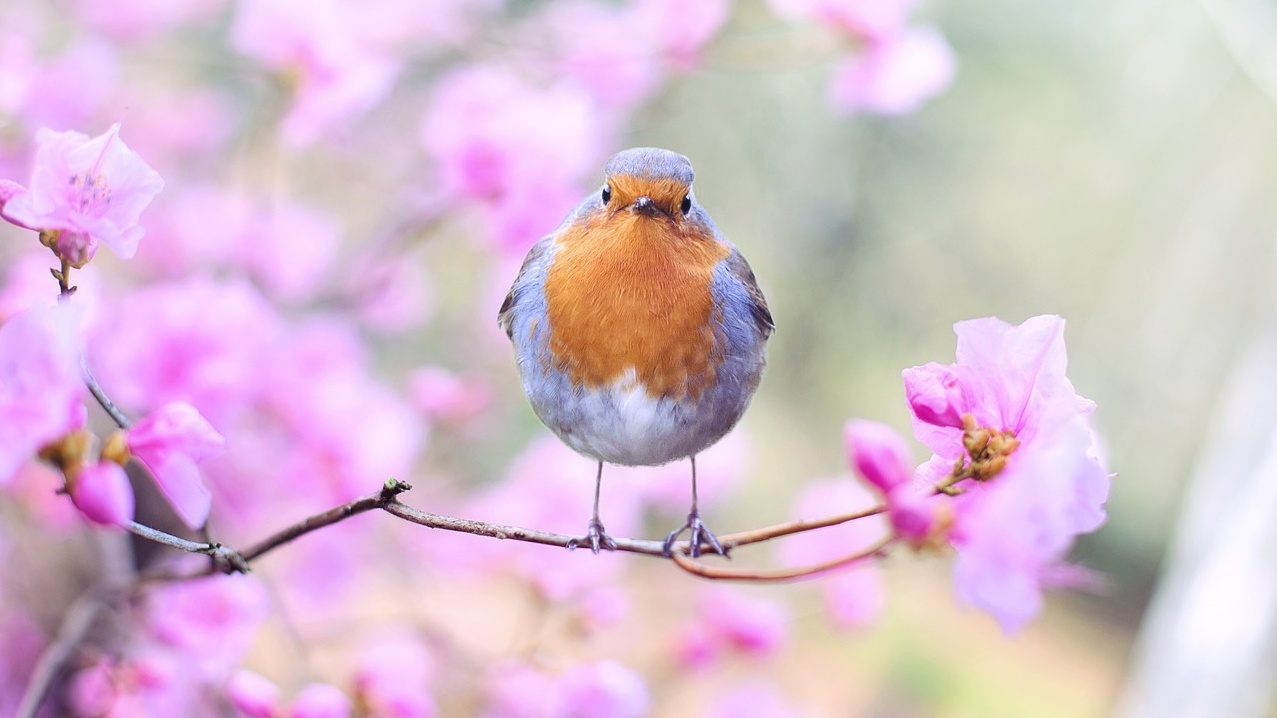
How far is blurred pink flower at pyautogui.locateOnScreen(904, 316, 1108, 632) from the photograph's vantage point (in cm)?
52

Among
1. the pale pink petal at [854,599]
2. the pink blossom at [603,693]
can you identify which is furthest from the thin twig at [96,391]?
the pale pink petal at [854,599]

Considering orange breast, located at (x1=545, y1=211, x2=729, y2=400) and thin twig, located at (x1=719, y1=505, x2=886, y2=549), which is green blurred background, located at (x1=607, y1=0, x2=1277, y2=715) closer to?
orange breast, located at (x1=545, y1=211, x2=729, y2=400)

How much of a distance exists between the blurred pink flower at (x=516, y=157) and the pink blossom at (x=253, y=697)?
0.74 meters

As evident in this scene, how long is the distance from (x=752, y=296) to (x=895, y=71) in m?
0.76

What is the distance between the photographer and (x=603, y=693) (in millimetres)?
1289

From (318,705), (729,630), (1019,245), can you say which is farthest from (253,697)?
(1019,245)

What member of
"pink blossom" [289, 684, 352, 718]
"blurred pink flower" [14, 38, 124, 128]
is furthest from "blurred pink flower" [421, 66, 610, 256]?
"pink blossom" [289, 684, 352, 718]

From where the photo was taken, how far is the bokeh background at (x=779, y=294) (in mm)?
1720

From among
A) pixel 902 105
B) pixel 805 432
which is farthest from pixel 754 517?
pixel 902 105

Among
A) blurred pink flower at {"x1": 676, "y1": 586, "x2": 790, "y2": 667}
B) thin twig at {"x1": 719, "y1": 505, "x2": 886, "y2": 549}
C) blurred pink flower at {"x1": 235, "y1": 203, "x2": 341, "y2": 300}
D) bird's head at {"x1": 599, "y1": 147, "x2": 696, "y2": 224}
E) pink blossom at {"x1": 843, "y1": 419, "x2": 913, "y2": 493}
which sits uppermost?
blurred pink flower at {"x1": 235, "y1": 203, "x2": 341, "y2": 300}

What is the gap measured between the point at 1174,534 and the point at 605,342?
7.51m

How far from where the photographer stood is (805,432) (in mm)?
6637

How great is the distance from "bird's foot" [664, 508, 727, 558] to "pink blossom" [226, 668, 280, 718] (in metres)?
0.44

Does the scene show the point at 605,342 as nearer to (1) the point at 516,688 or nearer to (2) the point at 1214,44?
(1) the point at 516,688
